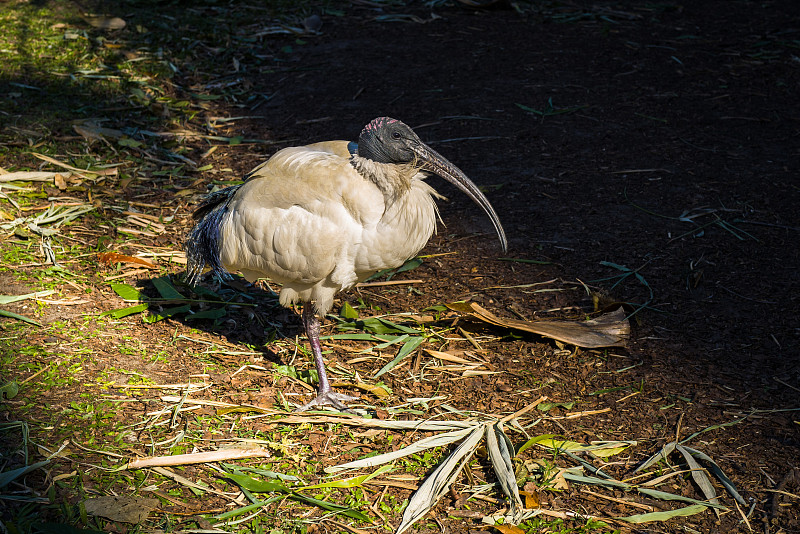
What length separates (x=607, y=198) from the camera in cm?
611

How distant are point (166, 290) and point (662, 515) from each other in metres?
3.31

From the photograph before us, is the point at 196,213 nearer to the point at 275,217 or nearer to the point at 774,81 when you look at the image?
the point at 275,217

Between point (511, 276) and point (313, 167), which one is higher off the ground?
point (313, 167)

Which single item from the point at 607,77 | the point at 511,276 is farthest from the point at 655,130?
the point at 511,276

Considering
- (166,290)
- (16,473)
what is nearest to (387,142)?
(166,290)

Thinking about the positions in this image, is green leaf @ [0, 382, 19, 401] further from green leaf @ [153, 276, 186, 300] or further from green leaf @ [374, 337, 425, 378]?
green leaf @ [374, 337, 425, 378]

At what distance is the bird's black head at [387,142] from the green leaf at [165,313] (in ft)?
5.63

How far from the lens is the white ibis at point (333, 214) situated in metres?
3.89

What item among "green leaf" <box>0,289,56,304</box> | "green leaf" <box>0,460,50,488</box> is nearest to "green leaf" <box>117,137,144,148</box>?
"green leaf" <box>0,289,56,304</box>

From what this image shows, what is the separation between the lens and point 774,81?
795 cm

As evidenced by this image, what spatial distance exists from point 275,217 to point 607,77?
534 centimetres

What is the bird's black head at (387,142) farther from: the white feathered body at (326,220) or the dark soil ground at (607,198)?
the dark soil ground at (607,198)

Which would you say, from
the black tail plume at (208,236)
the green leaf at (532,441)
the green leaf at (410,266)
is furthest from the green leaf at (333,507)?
the green leaf at (410,266)

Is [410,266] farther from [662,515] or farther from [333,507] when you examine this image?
[662,515]
